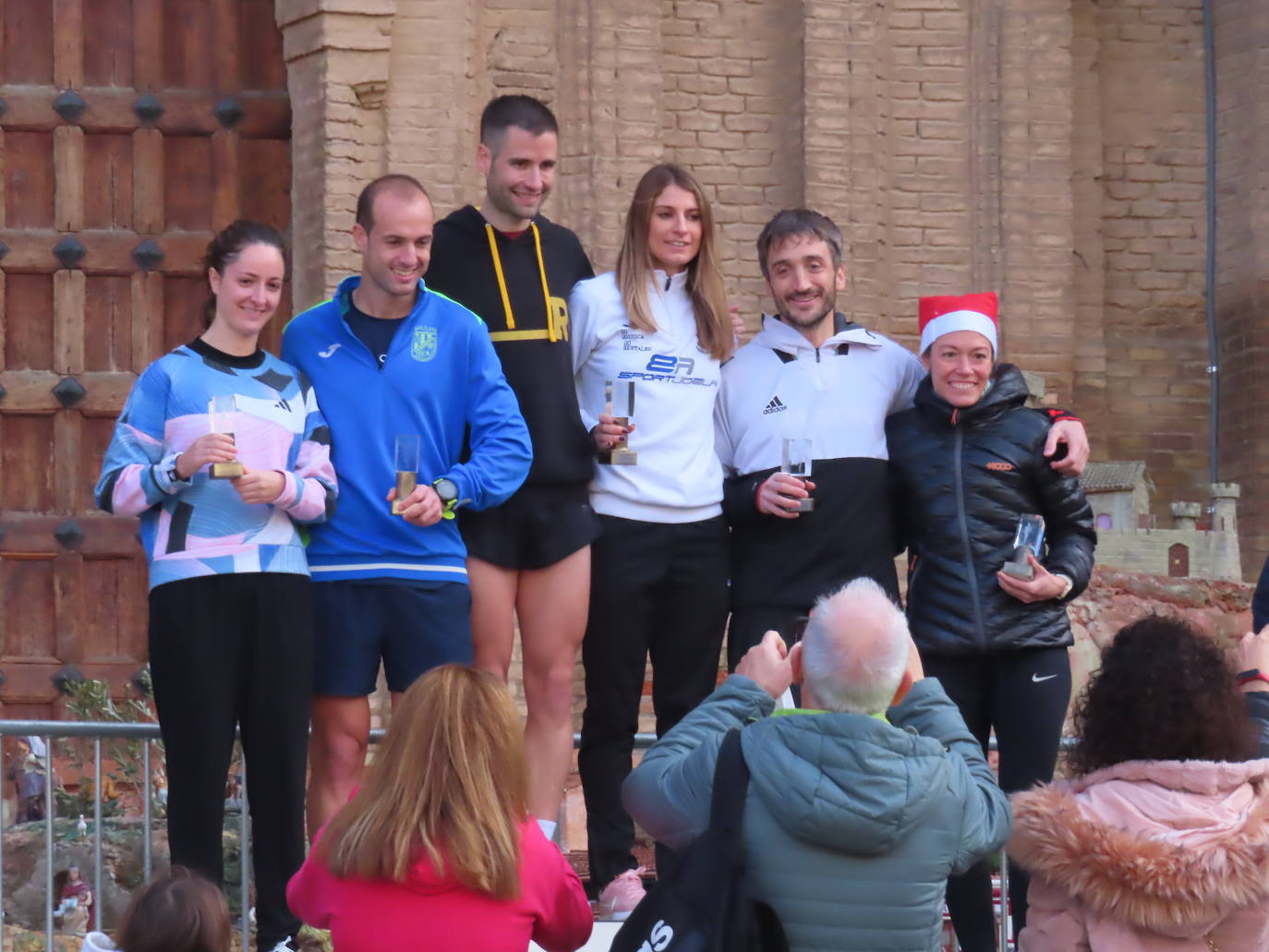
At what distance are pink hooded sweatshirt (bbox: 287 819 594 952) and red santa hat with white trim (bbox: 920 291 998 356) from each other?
82.8 inches

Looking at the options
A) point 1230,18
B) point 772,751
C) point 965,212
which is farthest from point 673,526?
point 1230,18

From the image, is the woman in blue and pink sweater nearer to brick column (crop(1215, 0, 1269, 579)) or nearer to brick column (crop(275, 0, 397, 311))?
brick column (crop(275, 0, 397, 311))

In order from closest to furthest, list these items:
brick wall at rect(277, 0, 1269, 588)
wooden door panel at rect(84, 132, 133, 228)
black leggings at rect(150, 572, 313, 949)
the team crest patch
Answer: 1. black leggings at rect(150, 572, 313, 949)
2. the team crest patch
3. brick wall at rect(277, 0, 1269, 588)
4. wooden door panel at rect(84, 132, 133, 228)

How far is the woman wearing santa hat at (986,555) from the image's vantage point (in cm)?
500

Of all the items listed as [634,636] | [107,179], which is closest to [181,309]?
[107,179]

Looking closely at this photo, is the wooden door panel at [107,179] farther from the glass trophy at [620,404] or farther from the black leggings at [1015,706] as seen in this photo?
the black leggings at [1015,706]

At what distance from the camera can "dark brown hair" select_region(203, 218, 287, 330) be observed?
4984 mm

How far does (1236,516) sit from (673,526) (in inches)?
239

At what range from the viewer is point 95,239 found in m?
9.87

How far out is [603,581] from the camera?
17.4 feet

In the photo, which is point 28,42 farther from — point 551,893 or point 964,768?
point 964,768

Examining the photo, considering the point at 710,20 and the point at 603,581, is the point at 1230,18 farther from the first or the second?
the point at 603,581

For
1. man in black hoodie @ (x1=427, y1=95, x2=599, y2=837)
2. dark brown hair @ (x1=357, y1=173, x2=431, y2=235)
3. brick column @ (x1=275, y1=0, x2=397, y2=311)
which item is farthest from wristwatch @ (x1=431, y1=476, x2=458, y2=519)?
brick column @ (x1=275, y1=0, x2=397, y2=311)

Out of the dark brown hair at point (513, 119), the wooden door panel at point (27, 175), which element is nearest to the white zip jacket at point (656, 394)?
the dark brown hair at point (513, 119)
